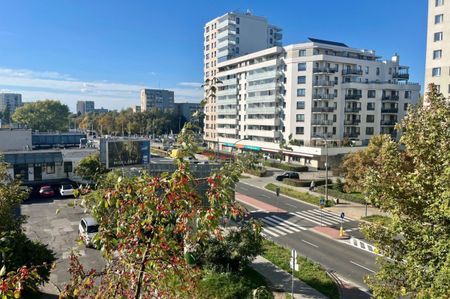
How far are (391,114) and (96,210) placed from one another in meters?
74.0

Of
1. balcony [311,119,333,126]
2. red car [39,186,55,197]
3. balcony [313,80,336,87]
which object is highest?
balcony [313,80,336,87]

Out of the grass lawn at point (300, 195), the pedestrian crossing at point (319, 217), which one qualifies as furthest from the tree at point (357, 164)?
the pedestrian crossing at point (319, 217)

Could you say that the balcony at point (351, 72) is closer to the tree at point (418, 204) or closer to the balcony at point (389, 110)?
the balcony at point (389, 110)

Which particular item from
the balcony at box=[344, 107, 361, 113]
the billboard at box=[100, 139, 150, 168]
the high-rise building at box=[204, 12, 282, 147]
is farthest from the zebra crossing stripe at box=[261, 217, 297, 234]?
the high-rise building at box=[204, 12, 282, 147]

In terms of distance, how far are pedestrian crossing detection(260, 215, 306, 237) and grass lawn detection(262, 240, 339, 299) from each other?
4144mm

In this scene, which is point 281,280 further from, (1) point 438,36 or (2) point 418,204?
(1) point 438,36

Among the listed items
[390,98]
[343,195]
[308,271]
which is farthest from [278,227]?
[390,98]

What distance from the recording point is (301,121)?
6844 centimetres

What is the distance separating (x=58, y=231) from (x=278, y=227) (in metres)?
17.0

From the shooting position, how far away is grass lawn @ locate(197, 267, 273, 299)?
15.3m

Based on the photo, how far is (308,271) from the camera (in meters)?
19.3

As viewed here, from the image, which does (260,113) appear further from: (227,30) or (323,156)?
(227,30)

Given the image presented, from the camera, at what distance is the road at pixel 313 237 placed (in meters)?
20.8

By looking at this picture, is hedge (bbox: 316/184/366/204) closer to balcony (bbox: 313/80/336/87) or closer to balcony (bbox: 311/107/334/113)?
balcony (bbox: 311/107/334/113)
